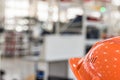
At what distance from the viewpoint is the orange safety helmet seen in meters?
0.98

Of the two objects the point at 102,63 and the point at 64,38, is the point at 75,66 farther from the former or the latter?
the point at 64,38

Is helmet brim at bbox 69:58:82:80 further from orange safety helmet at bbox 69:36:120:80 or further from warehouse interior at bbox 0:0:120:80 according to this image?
warehouse interior at bbox 0:0:120:80

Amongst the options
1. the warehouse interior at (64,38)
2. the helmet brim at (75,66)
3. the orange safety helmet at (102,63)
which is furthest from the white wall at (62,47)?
Result: the orange safety helmet at (102,63)

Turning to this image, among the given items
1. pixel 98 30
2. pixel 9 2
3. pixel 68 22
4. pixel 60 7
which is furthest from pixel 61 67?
pixel 9 2

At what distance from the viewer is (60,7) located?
4.87 metres

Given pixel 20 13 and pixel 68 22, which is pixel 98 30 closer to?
pixel 68 22

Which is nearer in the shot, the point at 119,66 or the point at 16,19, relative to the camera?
the point at 119,66

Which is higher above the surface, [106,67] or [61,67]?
[106,67]

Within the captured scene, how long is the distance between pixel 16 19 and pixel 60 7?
9.16m

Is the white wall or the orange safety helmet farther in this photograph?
the white wall

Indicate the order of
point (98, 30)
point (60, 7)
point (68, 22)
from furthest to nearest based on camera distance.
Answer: point (98, 30)
point (68, 22)
point (60, 7)

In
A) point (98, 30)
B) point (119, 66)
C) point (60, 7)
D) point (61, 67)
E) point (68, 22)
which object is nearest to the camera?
point (119, 66)

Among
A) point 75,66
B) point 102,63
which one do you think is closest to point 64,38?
point 75,66

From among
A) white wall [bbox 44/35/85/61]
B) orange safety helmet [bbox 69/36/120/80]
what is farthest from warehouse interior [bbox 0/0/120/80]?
orange safety helmet [bbox 69/36/120/80]
